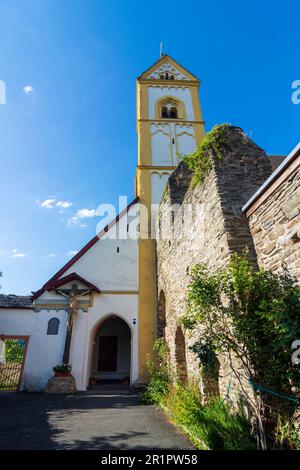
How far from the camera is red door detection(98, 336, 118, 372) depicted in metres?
13.1

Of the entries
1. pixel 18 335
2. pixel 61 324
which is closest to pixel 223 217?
pixel 61 324

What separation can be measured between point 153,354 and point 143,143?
1109 centimetres

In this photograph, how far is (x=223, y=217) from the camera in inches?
176

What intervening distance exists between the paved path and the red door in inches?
207

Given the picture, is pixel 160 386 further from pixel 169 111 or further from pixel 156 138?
pixel 169 111

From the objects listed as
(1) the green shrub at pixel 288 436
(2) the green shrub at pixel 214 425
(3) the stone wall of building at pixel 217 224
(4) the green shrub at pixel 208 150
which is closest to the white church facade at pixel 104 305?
(3) the stone wall of building at pixel 217 224

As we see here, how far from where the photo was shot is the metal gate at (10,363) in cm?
1066

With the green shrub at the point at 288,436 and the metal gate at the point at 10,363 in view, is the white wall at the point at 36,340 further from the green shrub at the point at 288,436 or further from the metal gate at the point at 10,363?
the green shrub at the point at 288,436

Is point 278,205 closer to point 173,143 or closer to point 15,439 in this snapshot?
point 15,439

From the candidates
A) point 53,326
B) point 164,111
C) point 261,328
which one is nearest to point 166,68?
point 164,111

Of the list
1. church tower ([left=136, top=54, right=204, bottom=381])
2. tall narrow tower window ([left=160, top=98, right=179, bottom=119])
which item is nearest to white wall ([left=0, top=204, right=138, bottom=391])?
church tower ([left=136, top=54, right=204, bottom=381])

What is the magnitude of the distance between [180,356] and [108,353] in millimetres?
7518

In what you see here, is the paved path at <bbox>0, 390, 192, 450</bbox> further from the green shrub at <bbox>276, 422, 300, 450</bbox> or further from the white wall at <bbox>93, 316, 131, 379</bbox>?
the white wall at <bbox>93, 316, 131, 379</bbox>

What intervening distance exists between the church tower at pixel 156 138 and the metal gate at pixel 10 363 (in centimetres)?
531
